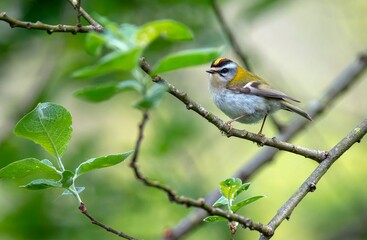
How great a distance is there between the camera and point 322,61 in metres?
6.68

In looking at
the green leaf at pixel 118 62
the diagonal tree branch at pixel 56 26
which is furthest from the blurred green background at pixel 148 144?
the green leaf at pixel 118 62

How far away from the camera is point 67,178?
1852mm

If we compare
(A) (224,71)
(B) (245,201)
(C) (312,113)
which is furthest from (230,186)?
(C) (312,113)

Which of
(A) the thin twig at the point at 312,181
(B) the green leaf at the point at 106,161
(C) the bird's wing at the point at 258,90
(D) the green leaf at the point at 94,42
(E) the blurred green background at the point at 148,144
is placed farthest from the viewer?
(E) the blurred green background at the point at 148,144

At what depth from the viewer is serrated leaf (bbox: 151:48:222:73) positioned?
1428mm

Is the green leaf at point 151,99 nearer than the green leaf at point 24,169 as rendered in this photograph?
Yes

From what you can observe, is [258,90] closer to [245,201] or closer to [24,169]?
[245,201]

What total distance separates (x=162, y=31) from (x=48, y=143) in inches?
26.8

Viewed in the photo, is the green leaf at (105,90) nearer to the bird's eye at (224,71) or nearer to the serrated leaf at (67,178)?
the serrated leaf at (67,178)

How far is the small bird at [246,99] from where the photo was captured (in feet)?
11.5

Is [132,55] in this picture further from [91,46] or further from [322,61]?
[322,61]

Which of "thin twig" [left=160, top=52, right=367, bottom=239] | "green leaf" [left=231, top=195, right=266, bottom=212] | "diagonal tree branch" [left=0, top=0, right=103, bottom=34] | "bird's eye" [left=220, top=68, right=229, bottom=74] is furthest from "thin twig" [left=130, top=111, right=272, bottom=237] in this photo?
"thin twig" [left=160, top=52, right=367, bottom=239]

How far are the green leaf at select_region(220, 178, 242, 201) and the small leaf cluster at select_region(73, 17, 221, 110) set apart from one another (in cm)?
50

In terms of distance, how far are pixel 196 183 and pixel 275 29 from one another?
9.47 feet
